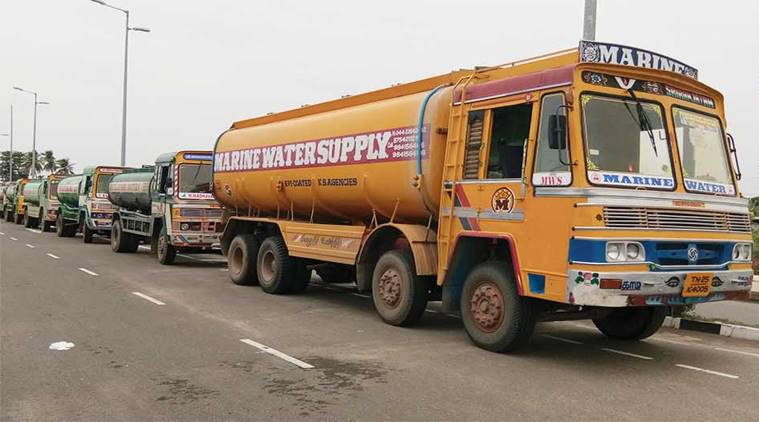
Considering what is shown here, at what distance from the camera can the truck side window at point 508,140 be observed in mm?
7234

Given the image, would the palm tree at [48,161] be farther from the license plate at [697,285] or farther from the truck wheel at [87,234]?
the license plate at [697,285]

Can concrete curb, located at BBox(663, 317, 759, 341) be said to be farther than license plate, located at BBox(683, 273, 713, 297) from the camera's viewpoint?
Yes

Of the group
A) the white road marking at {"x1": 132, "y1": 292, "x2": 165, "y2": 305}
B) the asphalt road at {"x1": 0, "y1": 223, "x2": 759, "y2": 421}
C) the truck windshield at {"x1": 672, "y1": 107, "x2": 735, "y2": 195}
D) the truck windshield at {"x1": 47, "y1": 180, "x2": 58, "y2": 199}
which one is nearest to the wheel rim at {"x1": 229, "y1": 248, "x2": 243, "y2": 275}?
the white road marking at {"x1": 132, "y1": 292, "x2": 165, "y2": 305}

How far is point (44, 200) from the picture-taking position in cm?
3150

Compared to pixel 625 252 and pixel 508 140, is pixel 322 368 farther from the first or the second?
pixel 508 140

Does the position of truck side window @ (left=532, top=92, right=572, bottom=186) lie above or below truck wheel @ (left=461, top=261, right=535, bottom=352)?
above

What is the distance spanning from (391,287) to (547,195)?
297cm

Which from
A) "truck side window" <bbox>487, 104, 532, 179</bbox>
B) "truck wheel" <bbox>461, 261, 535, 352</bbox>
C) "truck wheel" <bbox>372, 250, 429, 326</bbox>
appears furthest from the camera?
"truck wheel" <bbox>372, 250, 429, 326</bbox>

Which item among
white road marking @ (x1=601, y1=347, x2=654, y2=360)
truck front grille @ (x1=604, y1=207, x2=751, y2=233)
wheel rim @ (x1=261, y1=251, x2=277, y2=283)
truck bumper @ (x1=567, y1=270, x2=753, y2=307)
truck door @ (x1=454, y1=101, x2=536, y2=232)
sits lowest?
white road marking @ (x1=601, y1=347, x2=654, y2=360)

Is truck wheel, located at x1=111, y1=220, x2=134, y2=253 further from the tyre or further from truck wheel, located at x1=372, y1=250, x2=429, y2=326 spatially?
Answer: truck wheel, located at x1=372, y1=250, x2=429, y2=326

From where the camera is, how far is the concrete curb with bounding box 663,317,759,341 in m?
8.88

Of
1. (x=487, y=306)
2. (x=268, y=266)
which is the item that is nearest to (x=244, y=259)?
(x=268, y=266)

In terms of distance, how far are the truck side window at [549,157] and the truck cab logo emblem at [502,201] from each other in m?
0.40

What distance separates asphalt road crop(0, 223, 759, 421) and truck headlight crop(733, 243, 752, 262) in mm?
1143
